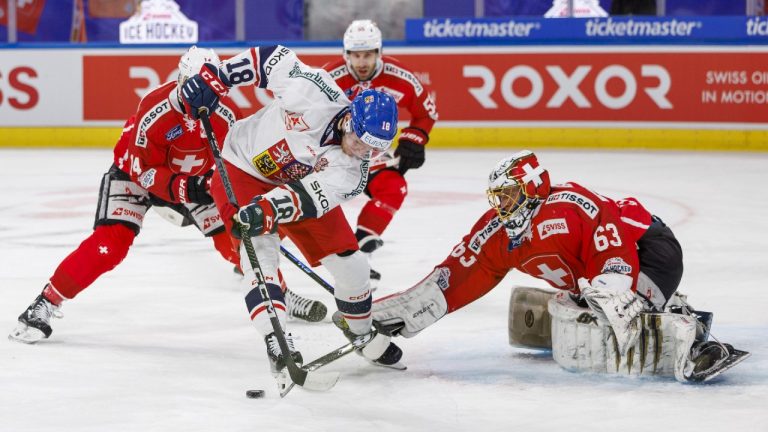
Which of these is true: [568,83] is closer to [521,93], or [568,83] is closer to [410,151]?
[521,93]

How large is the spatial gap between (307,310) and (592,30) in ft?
21.2

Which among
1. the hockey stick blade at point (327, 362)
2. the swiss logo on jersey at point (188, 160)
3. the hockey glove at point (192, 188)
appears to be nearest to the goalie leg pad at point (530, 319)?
the hockey stick blade at point (327, 362)

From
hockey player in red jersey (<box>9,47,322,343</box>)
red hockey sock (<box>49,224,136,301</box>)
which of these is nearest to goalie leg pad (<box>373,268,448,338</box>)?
hockey player in red jersey (<box>9,47,322,343</box>)

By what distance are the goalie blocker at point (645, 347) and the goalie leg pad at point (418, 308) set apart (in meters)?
0.37

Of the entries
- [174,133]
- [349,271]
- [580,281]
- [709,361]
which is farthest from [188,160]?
[709,361]

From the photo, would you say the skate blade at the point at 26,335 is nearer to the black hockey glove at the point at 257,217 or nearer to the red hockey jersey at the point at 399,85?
the black hockey glove at the point at 257,217

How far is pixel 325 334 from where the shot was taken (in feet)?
15.0

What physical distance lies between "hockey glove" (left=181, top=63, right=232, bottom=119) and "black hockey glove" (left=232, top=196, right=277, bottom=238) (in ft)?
2.10

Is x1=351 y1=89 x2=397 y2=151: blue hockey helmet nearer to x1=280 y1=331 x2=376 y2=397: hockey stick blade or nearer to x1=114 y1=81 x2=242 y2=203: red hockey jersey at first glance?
x1=280 y1=331 x2=376 y2=397: hockey stick blade

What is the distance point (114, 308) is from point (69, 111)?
656 cm

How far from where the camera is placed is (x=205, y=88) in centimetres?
411

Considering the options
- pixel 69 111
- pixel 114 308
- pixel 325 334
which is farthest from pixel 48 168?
pixel 325 334

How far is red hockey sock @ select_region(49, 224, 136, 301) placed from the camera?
14.5 feet

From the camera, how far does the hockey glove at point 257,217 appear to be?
3545mm
